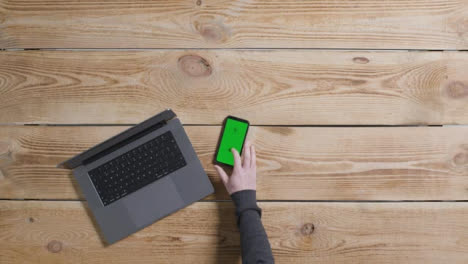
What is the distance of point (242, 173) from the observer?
95cm

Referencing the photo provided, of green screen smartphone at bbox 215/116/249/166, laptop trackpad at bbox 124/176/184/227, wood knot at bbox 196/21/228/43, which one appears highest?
wood knot at bbox 196/21/228/43

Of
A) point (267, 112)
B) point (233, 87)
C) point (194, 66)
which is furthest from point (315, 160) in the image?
point (194, 66)

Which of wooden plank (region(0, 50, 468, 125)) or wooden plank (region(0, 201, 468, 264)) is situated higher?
wooden plank (region(0, 50, 468, 125))

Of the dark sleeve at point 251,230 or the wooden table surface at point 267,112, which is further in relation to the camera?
the wooden table surface at point 267,112

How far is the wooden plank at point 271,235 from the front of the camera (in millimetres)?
985

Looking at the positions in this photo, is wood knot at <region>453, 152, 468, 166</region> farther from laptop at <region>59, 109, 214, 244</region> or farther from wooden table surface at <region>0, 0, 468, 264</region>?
laptop at <region>59, 109, 214, 244</region>

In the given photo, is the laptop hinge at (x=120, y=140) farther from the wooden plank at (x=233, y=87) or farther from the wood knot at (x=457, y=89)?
the wood knot at (x=457, y=89)

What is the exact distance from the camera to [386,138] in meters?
1.01

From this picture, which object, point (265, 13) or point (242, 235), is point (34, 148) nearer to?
point (242, 235)

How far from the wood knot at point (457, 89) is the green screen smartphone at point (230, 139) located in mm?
544

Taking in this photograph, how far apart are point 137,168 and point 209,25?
16.3 inches

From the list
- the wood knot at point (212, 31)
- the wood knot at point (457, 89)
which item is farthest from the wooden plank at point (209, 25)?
the wood knot at point (457, 89)

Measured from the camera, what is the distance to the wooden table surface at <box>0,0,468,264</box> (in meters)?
0.99

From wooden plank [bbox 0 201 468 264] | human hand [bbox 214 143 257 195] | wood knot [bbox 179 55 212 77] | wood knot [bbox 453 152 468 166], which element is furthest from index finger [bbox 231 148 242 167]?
wood knot [bbox 453 152 468 166]
